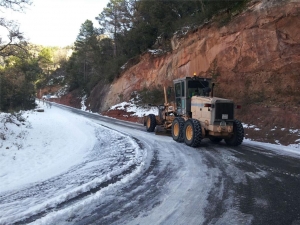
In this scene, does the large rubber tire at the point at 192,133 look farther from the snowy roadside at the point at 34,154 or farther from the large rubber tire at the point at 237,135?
the snowy roadside at the point at 34,154

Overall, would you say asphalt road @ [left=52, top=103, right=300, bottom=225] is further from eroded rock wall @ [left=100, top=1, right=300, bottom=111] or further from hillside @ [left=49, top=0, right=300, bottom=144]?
eroded rock wall @ [left=100, top=1, right=300, bottom=111]

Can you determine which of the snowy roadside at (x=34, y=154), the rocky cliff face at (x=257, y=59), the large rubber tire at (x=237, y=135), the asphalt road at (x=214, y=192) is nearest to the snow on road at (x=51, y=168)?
the snowy roadside at (x=34, y=154)

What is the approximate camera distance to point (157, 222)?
394 centimetres

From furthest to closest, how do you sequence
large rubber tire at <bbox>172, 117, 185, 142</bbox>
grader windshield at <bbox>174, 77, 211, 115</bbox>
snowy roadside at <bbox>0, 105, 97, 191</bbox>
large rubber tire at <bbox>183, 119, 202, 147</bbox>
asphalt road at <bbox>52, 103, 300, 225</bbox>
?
grader windshield at <bbox>174, 77, 211, 115</bbox> → large rubber tire at <bbox>172, 117, 185, 142</bbox> → large rubber tire at <bbox>183, 119, 202, 147</bbox> → snowy roadside at <bbox>0, 105, 97, 191</bbox> → asphalt road at <bbox>52, 103, 300, 225</bbox>

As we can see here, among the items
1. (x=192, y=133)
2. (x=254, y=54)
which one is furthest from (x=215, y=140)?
(x=254, y=54)

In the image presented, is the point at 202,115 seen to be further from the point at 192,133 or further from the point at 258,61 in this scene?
the point at 258,61

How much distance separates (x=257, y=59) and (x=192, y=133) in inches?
346

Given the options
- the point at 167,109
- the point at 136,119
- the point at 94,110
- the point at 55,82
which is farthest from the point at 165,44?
the point at 55,82

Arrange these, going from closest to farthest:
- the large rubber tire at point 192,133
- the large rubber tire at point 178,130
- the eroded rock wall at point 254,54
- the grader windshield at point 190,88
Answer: the large rubber tire at point 192,133 < the large rubber tire at point 178,130 < the grader windshield at point 190,88 < the eroded rock wall at point 254,54

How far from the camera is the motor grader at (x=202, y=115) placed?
404 inches

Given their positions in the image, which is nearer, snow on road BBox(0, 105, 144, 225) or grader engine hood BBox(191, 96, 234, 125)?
snow on road BBox(0, 105, 144, 225)

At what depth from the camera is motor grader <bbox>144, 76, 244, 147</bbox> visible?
404 inches

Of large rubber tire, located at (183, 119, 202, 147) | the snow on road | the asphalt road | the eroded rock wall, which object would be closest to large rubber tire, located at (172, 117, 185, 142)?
large rubber tire, located at (183, 119, 202, 147)

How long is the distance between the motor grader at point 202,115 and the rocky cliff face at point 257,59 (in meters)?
2.73
